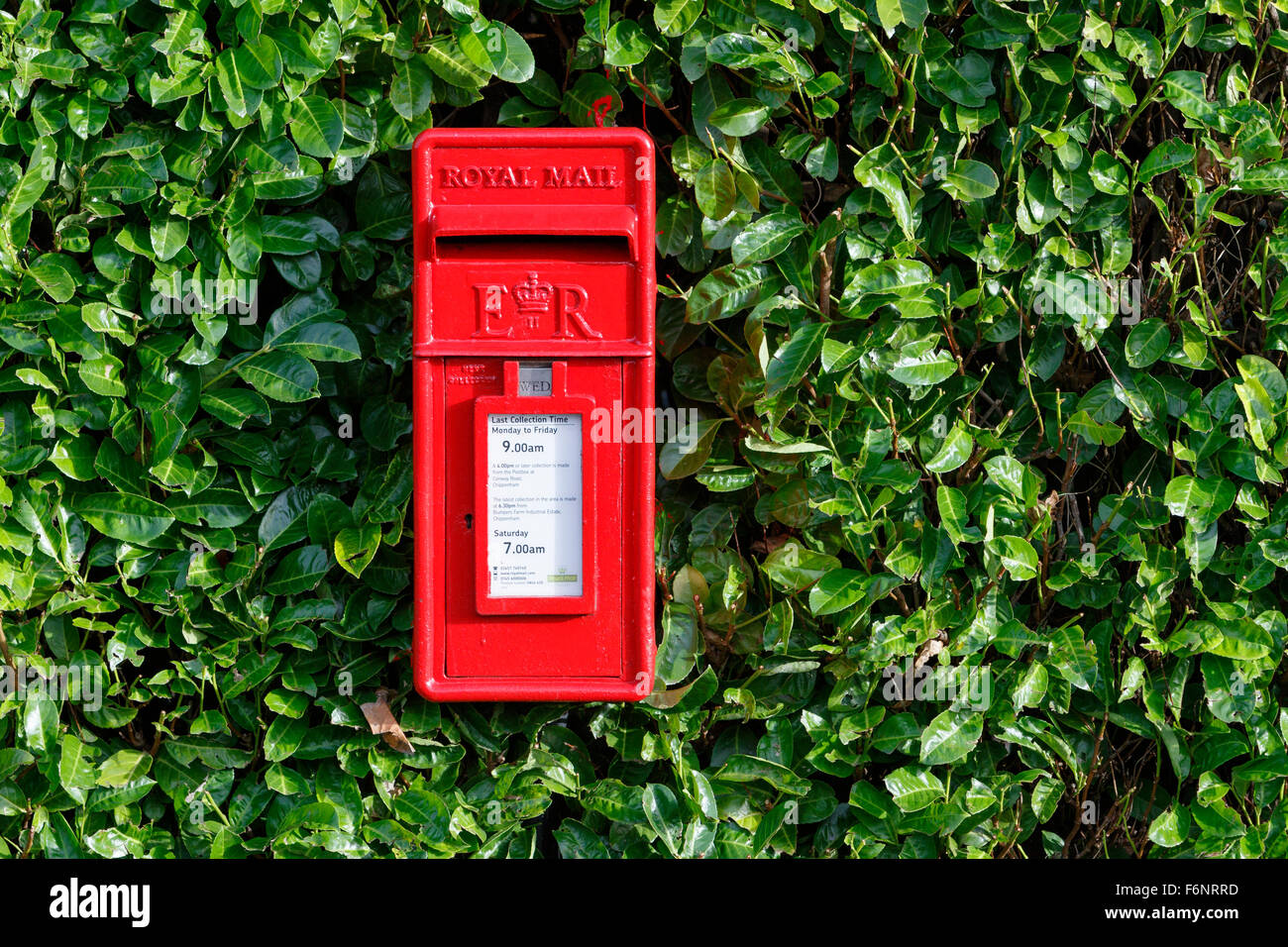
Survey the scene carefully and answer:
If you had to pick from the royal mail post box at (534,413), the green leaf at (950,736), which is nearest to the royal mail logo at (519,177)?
the royal mail post box at (534,413)

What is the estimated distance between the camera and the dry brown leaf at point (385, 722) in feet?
8.29

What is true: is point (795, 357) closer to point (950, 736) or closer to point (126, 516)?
point (950, 736)

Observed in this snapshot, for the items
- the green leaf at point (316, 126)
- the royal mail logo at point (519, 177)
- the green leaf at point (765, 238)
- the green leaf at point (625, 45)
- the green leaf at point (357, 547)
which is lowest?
the green leaf at point (357, 547)

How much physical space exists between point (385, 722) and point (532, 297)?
1.04m

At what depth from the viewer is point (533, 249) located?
2.25m

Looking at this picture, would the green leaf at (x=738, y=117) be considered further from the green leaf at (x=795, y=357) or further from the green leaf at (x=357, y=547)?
the green leaf at (x=357, y=547)

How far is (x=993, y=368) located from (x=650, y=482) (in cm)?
94

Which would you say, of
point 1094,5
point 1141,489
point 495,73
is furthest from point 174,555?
point 1094,5

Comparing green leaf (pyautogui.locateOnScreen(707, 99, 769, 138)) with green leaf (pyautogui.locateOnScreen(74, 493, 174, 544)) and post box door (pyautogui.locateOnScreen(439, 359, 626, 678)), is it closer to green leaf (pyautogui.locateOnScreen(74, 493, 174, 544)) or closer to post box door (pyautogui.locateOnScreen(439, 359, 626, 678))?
post box door (pyautogui.locateOnScreen(439, 359, 626, 678))

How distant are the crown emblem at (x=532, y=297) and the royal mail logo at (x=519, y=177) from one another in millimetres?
207

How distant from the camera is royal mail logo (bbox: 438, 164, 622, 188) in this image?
227cm

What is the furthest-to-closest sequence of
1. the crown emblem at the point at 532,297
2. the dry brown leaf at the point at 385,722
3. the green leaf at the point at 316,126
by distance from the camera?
the dry brown leaf at the point at 385,722 < the green leaf at the point at 316,126 < the crown emblem at the point at 532,297

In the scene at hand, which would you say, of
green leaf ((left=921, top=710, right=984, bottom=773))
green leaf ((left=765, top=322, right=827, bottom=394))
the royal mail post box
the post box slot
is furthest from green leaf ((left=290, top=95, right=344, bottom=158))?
green leaf ((left=921, top=710, right=984, bottom=773))

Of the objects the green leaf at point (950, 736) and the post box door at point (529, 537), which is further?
the green leaf at point (950, 736)
